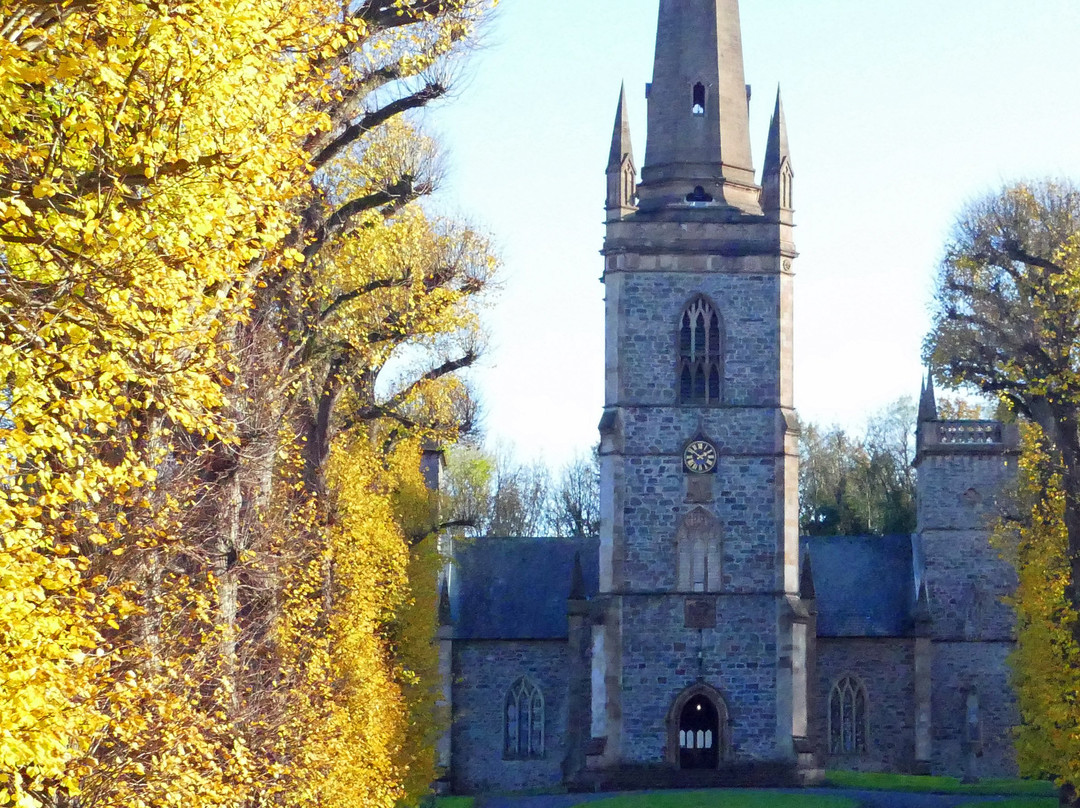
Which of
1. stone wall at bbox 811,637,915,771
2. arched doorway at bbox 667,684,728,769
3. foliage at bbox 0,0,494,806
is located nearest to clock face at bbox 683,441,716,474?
arched doorway at bbox 667,684,728,769

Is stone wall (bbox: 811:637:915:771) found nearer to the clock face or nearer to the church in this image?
the church

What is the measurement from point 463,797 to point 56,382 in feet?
123

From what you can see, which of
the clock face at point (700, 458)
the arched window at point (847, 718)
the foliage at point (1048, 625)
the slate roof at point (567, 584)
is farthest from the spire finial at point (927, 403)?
the foliage at point (1048, 625)

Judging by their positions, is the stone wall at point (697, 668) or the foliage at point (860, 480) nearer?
the stone wall at point (697, 668)

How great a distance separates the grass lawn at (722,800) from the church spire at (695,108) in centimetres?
1547

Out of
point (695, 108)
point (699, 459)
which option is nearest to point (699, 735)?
point (699, 459)

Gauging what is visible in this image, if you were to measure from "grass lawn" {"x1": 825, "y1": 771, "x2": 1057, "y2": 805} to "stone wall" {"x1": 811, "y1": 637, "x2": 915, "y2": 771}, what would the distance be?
1.14m

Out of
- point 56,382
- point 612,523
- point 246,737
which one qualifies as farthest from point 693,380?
point 56,382

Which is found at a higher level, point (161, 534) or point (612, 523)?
point (612, 523)

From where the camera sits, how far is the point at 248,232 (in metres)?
12.5

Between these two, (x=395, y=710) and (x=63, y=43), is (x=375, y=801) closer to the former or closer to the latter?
(x=395, y=710)

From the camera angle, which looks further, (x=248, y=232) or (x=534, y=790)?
(x=534, y=790)

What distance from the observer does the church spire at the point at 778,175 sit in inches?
1713

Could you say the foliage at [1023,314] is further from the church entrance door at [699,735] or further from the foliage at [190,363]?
the church entrance door at [699,735]
